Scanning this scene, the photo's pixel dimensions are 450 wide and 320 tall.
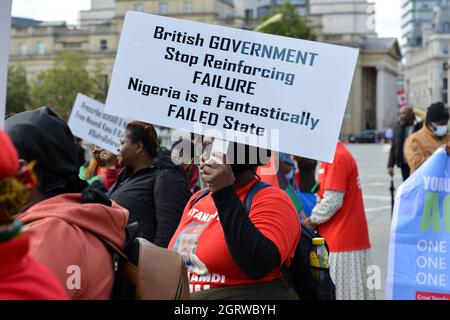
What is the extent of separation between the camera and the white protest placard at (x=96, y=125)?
25.7 ft

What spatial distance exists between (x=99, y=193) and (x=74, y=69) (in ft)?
250

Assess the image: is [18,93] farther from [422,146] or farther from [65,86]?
[422,146]

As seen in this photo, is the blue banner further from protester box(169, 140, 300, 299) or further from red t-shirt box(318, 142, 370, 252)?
protester box(169, 140, 300, 299)

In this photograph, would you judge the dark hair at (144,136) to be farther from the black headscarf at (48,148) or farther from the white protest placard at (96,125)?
the black headscarf at (48,148)

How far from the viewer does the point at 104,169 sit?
7516 mm

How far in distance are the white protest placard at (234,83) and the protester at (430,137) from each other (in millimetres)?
5189

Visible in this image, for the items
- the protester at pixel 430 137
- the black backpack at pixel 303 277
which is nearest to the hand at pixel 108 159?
the protester at pixel 430 137

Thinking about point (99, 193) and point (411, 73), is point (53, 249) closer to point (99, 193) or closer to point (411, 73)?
point (99, 193)

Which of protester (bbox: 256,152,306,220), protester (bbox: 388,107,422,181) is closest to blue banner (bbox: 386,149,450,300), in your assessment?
protester (bbox: 256,152,306,220)

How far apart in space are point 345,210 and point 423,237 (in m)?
0.94

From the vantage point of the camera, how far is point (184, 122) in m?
3.66

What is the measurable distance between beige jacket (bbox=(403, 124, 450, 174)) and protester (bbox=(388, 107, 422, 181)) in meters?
3.37

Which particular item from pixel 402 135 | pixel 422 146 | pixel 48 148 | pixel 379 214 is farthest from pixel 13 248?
pixel 379 214

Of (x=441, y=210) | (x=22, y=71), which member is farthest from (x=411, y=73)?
(x=441, y=210)
